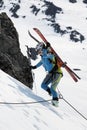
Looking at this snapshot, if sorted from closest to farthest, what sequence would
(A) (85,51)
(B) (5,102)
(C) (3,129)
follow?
Result: (C) (3,129)
(B) (5,102)
(A) (85,51)

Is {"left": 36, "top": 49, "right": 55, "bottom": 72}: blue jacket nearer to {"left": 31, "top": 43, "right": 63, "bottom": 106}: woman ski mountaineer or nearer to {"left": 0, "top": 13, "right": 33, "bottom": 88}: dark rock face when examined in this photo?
{"left": 31, "top": 43, "right": 63, "bottom": 106}: woman ski mountaineer

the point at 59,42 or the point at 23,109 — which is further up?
the point at 23,109

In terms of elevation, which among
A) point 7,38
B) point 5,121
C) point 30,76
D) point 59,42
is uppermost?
point 5,121

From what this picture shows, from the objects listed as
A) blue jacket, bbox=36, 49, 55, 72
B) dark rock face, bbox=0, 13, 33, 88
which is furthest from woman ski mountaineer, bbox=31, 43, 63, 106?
dark rock face, bbox=0, 13, 33, 88

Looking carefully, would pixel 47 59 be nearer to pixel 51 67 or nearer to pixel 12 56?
pixel 51 67

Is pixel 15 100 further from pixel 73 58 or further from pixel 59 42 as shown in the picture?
pixel 59 42

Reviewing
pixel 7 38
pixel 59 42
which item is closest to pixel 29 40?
pixel 59 42

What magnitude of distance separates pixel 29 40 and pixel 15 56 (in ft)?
476

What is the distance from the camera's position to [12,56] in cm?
2234

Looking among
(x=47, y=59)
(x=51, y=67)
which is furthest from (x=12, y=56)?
(x=47, y=59)

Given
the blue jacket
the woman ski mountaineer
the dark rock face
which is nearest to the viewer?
the blue jacket

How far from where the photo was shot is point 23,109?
35.8 feet

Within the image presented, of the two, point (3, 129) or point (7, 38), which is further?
point (7, 38)

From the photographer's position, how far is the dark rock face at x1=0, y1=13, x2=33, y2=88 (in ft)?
65.2
